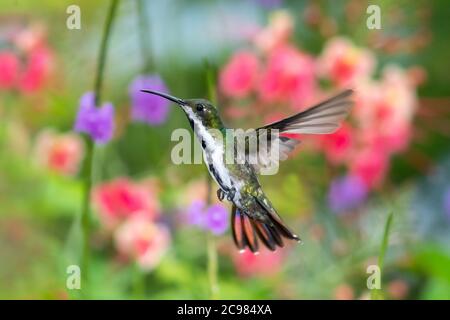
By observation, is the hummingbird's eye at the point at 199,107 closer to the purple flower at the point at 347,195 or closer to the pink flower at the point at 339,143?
the pink flower at the point at 339,143

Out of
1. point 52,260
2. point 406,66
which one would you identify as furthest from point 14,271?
point 406,66

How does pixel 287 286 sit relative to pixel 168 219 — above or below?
below

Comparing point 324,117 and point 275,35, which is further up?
point 275,35

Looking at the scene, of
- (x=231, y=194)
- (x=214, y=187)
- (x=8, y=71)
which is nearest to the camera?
(x=231, y=194)

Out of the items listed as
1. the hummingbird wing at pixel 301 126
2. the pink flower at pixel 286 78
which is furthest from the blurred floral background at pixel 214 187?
the hummingbird wing at pixel 301 126

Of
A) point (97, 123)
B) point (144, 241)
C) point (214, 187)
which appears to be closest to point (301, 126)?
point (97, 123)

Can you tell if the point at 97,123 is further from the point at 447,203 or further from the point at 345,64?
the point at 447,203

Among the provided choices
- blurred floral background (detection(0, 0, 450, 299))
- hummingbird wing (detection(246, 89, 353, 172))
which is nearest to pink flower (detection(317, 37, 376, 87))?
blurred floral background (detection(0, 0, 450, 299))

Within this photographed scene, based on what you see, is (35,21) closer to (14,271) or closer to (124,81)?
(124,81)
